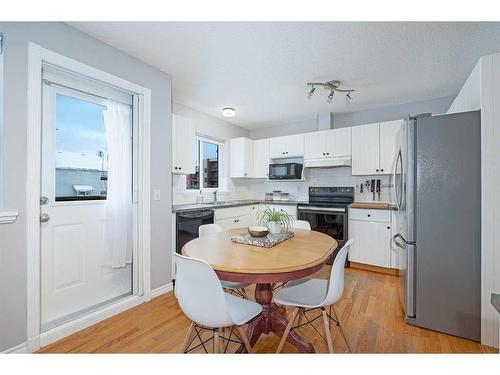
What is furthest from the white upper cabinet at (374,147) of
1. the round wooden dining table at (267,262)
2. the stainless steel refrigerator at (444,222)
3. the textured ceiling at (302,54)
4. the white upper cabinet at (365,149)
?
the round wooden dining table at (267,262)

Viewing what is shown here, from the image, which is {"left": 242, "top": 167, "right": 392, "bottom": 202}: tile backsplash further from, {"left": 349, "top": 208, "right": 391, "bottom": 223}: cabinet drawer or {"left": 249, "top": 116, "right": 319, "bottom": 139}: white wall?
{"left": 249, "top": 116, "right": 319, "bottom": 139}: white wall

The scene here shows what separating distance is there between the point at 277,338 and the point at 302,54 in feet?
8.11

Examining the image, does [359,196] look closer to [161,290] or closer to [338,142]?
[338,142]

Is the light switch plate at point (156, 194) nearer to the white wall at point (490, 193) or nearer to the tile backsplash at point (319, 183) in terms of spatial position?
the tile backsplash at point (319, 183)

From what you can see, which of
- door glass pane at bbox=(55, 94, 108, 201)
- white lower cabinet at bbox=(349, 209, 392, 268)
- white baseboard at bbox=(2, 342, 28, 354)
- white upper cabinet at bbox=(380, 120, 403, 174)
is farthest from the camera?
white upper cabinet at bbox=(380, 120, 403, 174)

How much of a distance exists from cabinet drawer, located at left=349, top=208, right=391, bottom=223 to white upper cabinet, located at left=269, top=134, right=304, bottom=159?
53.1 inches

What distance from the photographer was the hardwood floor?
5.65ft

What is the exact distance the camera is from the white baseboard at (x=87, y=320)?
1778mm

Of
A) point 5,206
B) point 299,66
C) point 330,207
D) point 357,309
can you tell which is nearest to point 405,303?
point 357,309

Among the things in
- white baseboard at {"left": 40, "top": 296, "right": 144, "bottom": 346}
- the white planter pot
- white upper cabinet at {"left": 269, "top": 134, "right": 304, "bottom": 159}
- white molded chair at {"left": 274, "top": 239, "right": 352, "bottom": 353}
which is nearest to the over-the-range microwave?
white upper cabinet at {"left": 269, "top": 134, "right": 304, "bottom": 159}

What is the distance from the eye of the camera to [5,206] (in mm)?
1580

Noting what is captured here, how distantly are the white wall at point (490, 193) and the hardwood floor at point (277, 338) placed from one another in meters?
0.24

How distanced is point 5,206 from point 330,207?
3432 millimetres
